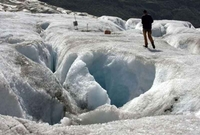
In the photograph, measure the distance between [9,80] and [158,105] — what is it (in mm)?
8279

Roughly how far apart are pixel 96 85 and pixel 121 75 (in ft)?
8.98

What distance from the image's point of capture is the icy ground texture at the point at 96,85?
1262 cm

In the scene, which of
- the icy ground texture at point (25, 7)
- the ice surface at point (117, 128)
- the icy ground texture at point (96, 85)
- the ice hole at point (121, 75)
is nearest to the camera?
the ice surface at point (117, 128)

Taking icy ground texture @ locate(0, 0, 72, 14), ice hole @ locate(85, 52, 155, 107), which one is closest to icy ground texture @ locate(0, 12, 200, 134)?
ice hole @ locate(85, 52, 155, 107)

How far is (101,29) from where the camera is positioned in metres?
45.2

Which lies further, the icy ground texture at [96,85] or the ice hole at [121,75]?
the ice hole at [121,75]

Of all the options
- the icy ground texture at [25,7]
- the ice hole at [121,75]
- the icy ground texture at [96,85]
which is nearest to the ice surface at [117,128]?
the icy ground texture at [96,85]

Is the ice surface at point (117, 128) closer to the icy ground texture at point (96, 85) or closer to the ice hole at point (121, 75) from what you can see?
the icy ground texture at point (96, 85)

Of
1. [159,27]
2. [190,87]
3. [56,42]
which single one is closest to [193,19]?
[159,27]

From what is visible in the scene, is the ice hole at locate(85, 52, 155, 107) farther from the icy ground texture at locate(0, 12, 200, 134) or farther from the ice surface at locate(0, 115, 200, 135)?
the ice surface at locate(0, 115, 200, 135)

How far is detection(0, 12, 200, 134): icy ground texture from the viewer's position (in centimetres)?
1262

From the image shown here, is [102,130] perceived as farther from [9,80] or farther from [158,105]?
[9,80]

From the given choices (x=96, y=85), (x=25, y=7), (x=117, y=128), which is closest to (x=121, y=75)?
(x=96, y=85)

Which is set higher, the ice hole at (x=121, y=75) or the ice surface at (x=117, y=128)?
the ice surface at (x=117, y=128)
